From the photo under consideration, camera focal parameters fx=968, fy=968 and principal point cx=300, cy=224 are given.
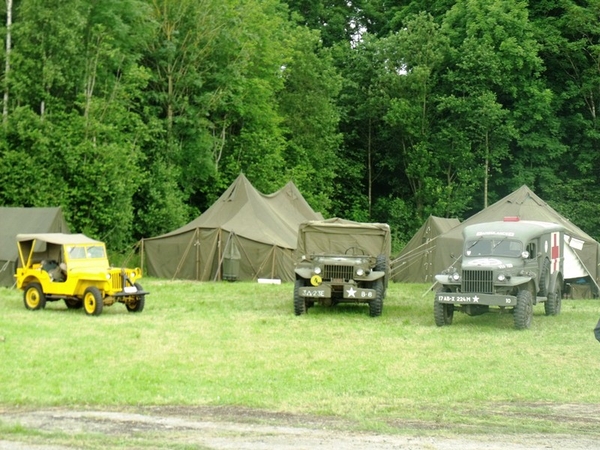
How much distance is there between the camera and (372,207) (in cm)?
5312

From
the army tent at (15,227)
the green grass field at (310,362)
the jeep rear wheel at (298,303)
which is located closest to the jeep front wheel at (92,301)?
the green grass field at (310,362)

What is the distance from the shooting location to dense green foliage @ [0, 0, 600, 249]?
3366cm

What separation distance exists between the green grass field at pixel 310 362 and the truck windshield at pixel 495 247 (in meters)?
1.40

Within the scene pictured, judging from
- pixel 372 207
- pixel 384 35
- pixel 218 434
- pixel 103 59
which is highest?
pixel 384 35

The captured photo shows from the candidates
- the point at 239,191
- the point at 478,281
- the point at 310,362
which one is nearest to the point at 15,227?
the point at 239,191

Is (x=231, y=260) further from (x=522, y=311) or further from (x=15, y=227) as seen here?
(x=522, y=311)

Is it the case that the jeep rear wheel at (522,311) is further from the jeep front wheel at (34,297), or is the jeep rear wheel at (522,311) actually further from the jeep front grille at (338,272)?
the jeep front wheel at (34,297)

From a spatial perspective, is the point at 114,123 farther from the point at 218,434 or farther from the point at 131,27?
the point at 218,434

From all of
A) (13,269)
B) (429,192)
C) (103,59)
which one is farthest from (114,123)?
(429,192)

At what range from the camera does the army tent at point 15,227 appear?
26.5 m

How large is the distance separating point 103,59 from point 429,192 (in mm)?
20413

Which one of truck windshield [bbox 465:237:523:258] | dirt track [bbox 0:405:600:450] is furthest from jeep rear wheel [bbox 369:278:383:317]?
dirt track [bbox 0:405:600:450]

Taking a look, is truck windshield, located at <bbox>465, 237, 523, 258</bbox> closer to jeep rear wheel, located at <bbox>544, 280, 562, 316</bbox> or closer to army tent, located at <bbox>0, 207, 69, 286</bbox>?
jeep rear wheel, located at <bbox>544, 280, 562, 316</bbox>

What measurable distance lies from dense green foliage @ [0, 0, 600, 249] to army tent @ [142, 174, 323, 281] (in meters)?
3.16
